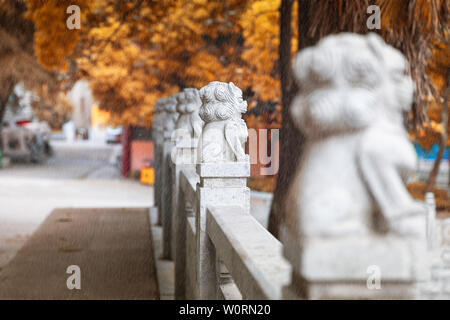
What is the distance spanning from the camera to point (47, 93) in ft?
65.1

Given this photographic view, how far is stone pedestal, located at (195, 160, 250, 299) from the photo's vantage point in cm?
370

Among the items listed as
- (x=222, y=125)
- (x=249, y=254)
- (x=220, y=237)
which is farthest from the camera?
(x=222, y=125)

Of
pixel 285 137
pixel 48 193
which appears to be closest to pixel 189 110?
pixel 285 137

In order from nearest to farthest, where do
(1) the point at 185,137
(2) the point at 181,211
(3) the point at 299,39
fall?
(2) the point at 181,211
(1) the point at 185,137
(3) the point at 299,39

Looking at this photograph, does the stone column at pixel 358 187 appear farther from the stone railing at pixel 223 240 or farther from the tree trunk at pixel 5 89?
the tree trunk at pixel 5 89

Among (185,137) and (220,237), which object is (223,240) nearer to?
(220,237)

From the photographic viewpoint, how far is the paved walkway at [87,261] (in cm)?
573

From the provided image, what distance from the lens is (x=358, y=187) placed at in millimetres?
1443

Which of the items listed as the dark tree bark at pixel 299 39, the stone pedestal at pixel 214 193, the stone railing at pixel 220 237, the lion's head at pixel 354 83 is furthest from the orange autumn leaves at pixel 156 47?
the lion's head at pixel 354 83

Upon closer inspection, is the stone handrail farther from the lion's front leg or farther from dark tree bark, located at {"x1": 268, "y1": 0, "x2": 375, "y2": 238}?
dark tree bark, located at {"x1": 268, "y1": 0, "x2": 375, "y2": 238}

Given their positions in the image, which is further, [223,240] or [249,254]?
[223,240]

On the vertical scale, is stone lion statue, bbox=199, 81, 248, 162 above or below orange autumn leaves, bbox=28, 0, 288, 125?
below

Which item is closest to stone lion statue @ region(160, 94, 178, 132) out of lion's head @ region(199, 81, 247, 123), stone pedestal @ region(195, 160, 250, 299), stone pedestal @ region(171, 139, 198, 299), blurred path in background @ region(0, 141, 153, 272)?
stone pedestal @ region(171, 139, 198, 299)

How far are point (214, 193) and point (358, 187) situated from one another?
2344 mm
